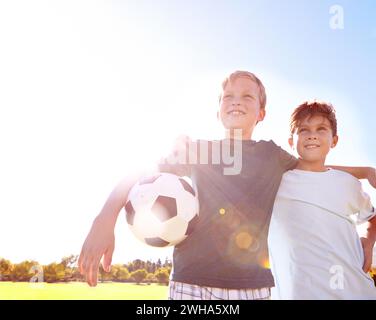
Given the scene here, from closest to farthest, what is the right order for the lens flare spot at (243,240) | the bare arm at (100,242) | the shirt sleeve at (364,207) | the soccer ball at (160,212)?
the bare arm at (100,242) → the soccer ball at (160,212) → the lens flare spot at (243,240) → the shirt sleeve at (364,207)

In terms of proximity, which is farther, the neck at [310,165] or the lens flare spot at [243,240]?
the neck at [310,165]

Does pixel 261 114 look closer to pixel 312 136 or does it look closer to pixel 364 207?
pixel 312 136

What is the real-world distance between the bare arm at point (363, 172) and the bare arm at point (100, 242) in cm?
252

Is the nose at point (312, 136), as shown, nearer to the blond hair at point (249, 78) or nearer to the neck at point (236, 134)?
the blond hair at point (249, 78)

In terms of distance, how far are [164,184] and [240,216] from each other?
0.71m

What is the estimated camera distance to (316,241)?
3869 millimetres

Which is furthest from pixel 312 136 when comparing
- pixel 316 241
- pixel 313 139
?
pixel 316 241

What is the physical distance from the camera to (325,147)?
4.08 metres

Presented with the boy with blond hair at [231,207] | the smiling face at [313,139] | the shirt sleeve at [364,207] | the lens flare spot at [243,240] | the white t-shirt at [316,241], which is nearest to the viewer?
the boy with blond hair at [231,207]

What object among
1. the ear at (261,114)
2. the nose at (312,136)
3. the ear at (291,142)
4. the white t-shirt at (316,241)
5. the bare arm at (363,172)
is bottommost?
the white t-shirt at (316,241)

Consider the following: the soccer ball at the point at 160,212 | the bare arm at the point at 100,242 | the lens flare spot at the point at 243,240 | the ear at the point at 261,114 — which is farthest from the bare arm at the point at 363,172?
the bare arm at the point at 100,242

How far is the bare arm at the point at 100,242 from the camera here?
251cm

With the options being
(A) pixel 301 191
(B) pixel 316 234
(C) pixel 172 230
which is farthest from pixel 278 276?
(C) pixel 172 230
